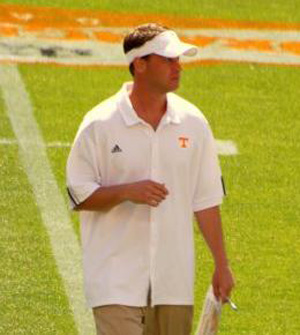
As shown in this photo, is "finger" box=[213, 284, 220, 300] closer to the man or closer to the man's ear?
the man

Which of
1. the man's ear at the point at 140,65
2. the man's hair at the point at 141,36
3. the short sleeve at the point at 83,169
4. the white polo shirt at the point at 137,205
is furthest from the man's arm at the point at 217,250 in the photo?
the man's hair at the point at 141,36

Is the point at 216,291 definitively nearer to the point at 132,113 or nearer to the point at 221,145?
the point at 132,113

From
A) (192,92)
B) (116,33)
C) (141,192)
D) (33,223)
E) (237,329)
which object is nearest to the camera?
(141,192)

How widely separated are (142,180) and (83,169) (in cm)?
27

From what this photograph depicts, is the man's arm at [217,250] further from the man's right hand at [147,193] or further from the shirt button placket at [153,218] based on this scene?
the man's right hand at [147,193]

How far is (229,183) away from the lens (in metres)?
12.2

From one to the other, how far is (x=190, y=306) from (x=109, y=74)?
6.60m

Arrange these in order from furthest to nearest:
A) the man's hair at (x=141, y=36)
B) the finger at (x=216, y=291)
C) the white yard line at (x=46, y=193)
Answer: the white yard line at (x=46, y=193), the finger at (x=216, y=291), the man's hair at (x=141, y=36)

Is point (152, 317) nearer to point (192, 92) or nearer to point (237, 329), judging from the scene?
point (237, 329)

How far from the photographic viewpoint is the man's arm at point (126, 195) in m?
7.43

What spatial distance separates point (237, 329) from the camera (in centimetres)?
984

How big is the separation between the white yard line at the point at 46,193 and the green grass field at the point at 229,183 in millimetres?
51

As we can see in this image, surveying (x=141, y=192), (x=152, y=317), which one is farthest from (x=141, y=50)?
(x=152, y=317)

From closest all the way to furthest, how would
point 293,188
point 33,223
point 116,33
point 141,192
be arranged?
point 141,192
point 33,223
point 293,188
point 116,33
